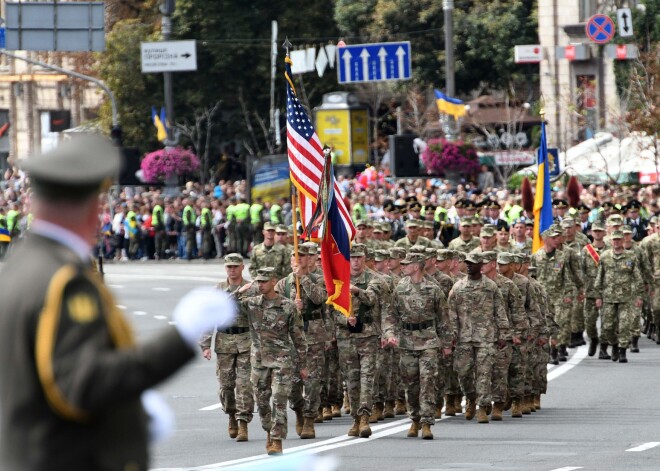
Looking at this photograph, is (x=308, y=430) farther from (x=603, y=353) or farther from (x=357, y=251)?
(x=603, y=353)

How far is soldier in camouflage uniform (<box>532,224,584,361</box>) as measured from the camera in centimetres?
2353

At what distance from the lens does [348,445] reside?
52.7ft

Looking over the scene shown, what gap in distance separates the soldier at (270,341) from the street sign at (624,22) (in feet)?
104

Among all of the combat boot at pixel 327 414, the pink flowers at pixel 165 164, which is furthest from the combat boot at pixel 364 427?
the pink flowers at pixel 165 164

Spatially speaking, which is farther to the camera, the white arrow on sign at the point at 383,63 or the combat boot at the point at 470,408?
the white arrow on sign at the point at 383,63

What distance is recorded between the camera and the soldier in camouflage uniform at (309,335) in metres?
16.9

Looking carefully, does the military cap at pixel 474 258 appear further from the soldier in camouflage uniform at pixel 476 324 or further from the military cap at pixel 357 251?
the military cap at pixel 357 251

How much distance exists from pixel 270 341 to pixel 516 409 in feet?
12.4

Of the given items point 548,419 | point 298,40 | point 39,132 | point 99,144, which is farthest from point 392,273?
point 39,132

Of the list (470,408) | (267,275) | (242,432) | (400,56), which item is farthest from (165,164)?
(267,275)

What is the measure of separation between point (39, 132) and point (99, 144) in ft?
249

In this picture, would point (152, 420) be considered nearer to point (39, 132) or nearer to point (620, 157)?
point (620, 157)

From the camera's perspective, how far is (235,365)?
16547 mm

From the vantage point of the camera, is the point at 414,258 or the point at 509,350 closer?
the point at 414,258
